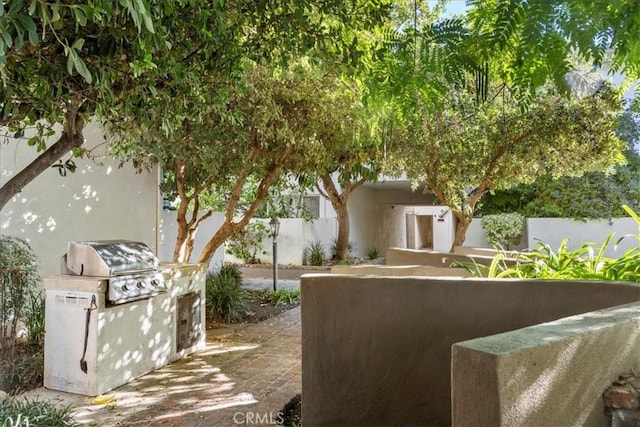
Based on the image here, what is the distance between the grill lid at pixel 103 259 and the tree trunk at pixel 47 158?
141 centimetres

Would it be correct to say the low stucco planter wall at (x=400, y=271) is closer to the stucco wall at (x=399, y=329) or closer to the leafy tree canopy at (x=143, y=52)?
the stucco wall at (x=399, y=329)

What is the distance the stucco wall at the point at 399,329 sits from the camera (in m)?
3.01

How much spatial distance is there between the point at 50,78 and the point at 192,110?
49.3 inches

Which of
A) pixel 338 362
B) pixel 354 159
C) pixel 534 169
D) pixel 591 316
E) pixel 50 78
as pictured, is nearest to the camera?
pixel 591 316

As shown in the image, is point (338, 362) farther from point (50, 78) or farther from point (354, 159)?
point (354, 159)

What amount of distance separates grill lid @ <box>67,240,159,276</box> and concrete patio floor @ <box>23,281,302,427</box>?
1230mm

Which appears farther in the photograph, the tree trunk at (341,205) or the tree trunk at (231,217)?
the tree trunk at (341,205)

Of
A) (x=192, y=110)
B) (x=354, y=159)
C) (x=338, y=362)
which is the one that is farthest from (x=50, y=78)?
(x=354, y=159)

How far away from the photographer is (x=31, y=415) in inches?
133

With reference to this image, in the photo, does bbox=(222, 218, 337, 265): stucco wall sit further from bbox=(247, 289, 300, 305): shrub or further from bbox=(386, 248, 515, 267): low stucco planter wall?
bbox=(386, 248, 515, 267): low stucco planter wall

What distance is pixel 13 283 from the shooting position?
16.5ft

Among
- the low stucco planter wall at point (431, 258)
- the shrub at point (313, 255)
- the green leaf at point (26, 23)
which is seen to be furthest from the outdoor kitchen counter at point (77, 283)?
the shrub at point (313, 255)

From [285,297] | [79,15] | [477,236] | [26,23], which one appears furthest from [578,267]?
[477,236]

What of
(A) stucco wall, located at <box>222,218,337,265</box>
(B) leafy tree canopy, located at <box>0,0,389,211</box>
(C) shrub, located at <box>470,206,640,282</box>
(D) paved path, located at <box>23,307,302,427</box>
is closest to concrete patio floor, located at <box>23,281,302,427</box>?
(D) paved path, located at <box>23,307,302,427</box>
